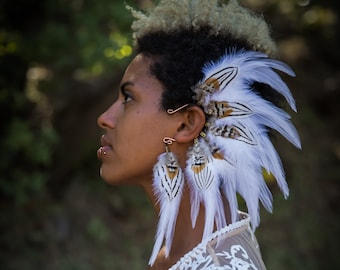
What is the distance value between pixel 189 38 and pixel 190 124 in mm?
304

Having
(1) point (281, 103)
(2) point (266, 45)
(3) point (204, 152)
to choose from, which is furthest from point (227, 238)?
(2) point (266, 45)

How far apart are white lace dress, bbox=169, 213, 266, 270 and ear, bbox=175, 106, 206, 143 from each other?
1.06ft

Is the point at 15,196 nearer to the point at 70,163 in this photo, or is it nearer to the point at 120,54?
the point at 70,163

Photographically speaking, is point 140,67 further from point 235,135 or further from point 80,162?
point 80,162

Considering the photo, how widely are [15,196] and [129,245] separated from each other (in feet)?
4.05

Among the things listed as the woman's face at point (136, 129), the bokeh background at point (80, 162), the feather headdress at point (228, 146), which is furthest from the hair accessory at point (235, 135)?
the bokeh background at point (80, 162)

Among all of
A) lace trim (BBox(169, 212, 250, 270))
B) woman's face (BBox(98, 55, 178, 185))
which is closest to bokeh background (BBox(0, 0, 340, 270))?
woman's face (BBox(98, 55, 178, 185))

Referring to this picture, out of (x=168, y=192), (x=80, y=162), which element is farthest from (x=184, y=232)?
(x=80, y=162)

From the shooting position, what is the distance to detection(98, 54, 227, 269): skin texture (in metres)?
2.35

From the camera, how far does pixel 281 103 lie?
2.52 metres

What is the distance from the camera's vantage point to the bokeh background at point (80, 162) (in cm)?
520

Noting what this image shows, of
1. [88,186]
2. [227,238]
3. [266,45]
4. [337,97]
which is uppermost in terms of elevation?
[337,97]

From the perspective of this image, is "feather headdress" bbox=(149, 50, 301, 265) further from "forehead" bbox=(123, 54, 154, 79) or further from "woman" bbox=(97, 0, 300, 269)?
"forehead" bbox=(123, 54, 154, 79)

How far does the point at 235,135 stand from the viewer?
2371mm
